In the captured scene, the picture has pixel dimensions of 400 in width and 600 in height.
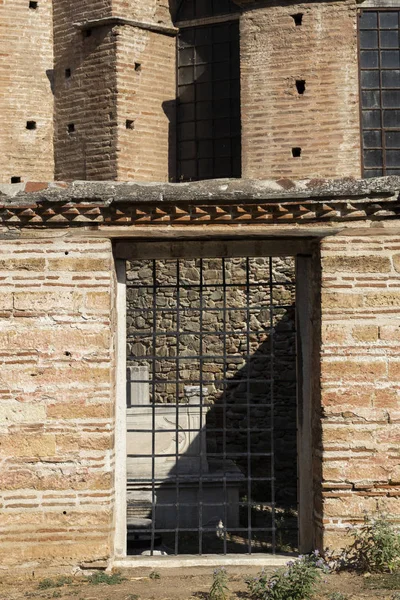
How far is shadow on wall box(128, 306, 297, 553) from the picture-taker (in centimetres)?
802

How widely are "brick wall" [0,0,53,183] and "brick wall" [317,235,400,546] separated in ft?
31.6

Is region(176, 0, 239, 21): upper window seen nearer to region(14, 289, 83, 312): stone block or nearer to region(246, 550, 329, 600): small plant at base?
region(14, 289, 83, 312): stone block

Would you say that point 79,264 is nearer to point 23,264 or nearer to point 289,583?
point 23,264

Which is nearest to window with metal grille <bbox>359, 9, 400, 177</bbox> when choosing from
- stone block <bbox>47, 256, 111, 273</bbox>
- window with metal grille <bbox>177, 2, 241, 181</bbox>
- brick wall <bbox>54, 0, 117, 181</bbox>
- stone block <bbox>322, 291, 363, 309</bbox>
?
window with metal grille <bbox>177, 2, 241, 181</bbox>

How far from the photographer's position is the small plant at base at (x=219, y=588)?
6058 mm

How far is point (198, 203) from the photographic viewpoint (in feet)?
22.4

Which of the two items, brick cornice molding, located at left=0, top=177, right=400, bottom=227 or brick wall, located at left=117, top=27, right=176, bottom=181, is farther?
brick wall, located at left=117, top=27, right=176, bottom=181

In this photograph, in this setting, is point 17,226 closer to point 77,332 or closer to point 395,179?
point 77,332

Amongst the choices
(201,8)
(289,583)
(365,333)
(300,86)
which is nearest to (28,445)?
(289,583)

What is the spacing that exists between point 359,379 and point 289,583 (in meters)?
1.51

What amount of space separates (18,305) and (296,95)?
878 centimetres

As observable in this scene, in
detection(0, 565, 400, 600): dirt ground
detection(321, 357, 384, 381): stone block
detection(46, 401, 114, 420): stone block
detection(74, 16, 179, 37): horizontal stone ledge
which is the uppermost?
detection(74, 16, 179, 37): horizontal stone ledge

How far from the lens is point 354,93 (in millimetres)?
14430

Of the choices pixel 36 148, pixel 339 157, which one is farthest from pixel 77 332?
pixel 36 148
